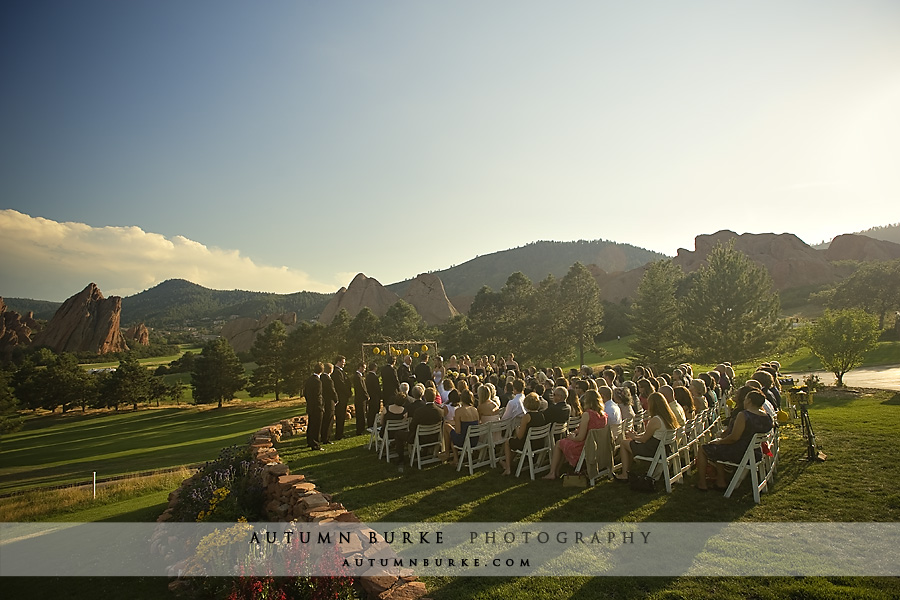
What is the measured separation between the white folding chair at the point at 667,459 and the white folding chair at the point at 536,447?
4.76ft

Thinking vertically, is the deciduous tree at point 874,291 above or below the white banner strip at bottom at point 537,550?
above

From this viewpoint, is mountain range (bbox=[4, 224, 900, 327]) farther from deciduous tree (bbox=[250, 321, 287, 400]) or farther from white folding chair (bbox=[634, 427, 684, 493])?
white folding chair (bbox=[634, 427, 684, 493])

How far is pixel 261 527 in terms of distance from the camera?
5.05 meters

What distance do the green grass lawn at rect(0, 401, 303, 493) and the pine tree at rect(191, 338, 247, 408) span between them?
1300mm

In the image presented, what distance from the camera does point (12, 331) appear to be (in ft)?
218

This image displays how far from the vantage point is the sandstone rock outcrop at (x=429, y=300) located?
2805 inches

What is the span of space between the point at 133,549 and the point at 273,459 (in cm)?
220

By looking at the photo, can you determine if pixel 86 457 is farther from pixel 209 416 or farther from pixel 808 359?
pixel 808 359

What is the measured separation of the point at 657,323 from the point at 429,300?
4812cm

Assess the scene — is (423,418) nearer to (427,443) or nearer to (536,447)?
(427,443)

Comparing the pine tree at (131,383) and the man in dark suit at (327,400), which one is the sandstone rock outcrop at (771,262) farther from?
the pine tree at (131,383)

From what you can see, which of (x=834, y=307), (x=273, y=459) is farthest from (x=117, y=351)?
(x=834, y=307)

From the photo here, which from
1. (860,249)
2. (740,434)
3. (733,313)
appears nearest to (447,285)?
(860,249)

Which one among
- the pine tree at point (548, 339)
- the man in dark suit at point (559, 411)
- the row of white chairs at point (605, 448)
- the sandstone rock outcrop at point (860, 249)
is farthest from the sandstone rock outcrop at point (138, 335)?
the sandstone rock outcrop at point (860, 249)
